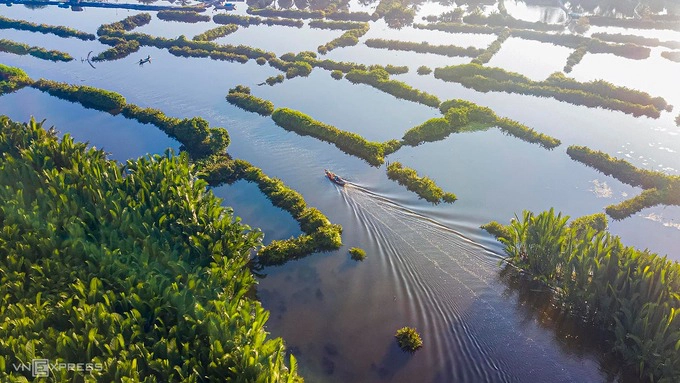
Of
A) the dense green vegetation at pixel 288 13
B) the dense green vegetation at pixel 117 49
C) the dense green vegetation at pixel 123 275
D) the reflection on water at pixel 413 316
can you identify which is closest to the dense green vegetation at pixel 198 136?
the dense green vegetation at pixel 123 275

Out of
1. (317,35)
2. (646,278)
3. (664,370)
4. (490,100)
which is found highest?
(317,35)

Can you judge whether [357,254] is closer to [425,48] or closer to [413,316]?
[413,316]

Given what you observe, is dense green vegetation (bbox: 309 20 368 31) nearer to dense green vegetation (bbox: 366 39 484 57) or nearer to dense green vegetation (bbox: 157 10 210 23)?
dense green vegetation (bbox: 366 39 484 57)

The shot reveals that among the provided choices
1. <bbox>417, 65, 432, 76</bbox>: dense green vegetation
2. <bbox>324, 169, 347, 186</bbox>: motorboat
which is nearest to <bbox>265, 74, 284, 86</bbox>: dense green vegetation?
<bbox>417, 65, 432, 76</bbox>: dense green vegetation

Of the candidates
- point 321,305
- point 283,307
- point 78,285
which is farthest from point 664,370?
point 78,285

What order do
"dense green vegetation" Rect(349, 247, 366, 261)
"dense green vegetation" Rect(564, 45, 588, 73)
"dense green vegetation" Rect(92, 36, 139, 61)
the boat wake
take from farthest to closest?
1. "dense green vegetation" Rect(92, 36, 139, 61)
2. "dense green vegetation" Rect(564, 45, 588, 73)
3. "dense green vegetation" Rect(349, 247, 366, 261)
4. the boat wake

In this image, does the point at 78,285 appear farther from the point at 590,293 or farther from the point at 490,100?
the point at 490,100
